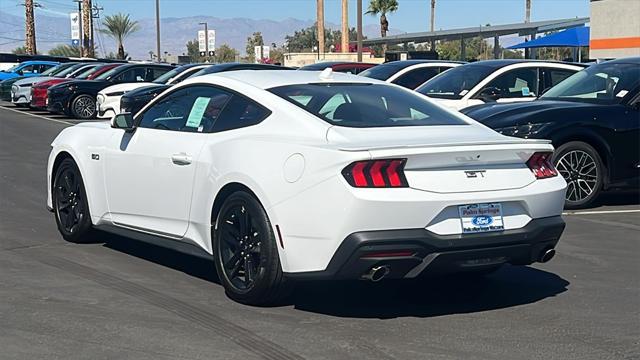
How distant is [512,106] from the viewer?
10.1m

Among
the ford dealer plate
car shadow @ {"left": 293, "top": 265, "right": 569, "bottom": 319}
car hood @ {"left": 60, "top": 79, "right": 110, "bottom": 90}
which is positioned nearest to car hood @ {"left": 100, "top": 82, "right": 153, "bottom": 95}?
car hood @ {"left": 60, "top": 79, "right": 110, "bottom": 90}

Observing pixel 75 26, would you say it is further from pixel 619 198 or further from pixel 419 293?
pixel 419 293

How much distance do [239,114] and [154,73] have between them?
58.9 feet

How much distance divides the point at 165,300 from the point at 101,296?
0.44m

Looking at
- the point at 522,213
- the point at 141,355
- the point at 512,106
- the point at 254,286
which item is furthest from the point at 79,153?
the point at 512,106

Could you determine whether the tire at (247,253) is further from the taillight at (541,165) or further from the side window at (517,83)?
the side window at (517,83)

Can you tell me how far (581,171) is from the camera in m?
9.81

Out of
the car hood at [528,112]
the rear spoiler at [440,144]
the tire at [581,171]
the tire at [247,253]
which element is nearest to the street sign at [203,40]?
the car hood at [528,112]

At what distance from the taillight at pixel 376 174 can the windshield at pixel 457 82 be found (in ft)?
27.2

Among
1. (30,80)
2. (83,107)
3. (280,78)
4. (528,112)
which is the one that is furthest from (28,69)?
(280,78)

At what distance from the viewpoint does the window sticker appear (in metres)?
6.55

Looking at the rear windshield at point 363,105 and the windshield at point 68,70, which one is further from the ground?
the windshield at point 68,70

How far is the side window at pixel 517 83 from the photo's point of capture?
1341cm

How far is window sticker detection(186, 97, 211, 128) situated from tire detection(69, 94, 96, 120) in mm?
17397
